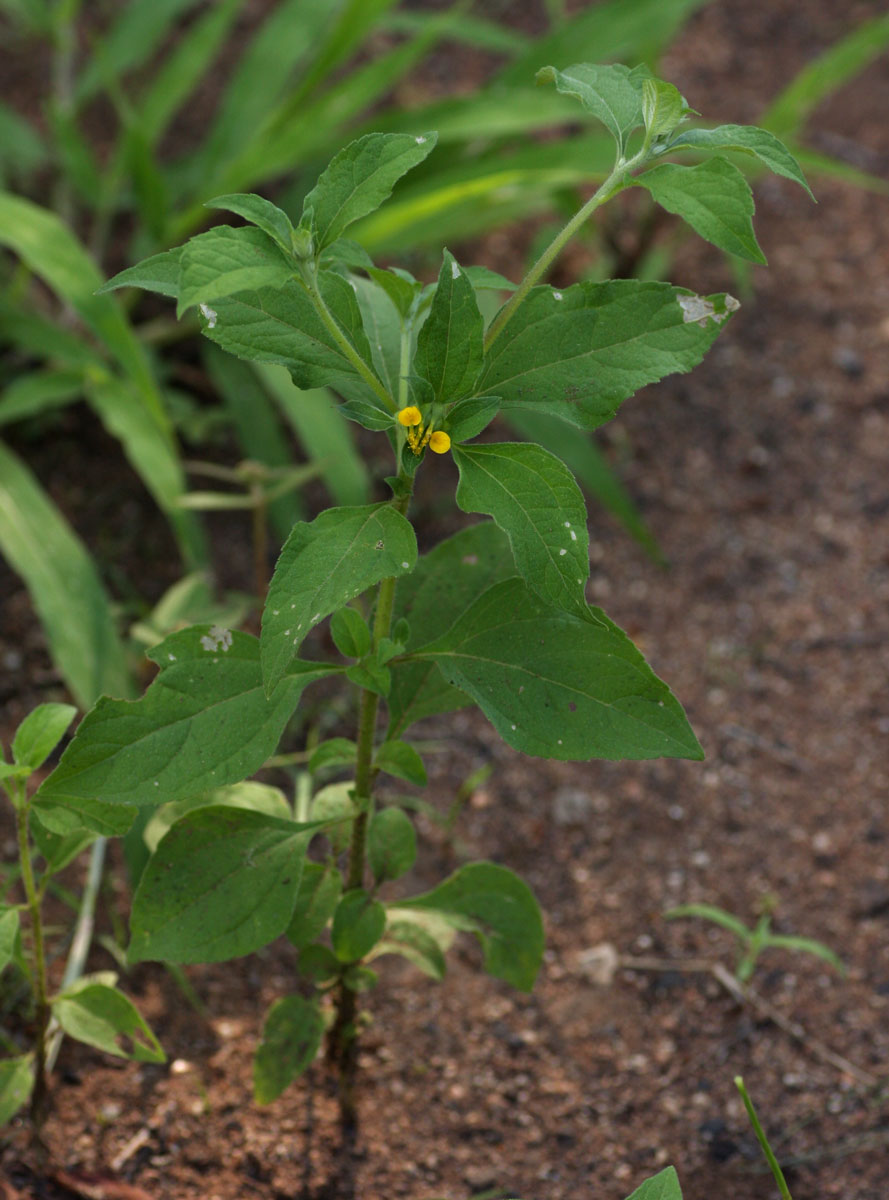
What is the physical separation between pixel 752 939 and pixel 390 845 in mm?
561

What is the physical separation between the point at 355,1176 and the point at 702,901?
636 millimetres

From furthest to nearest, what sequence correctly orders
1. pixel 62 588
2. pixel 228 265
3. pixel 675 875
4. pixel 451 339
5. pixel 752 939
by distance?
pixel 62 588, pixel 675 875, pixel 752 939, pixel 451 339, pixel 228 265

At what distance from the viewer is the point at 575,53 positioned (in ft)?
8.15

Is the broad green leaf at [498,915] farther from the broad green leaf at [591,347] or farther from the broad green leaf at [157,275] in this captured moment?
the broad green leaf at [157,275]

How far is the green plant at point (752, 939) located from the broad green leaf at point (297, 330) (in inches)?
37.4

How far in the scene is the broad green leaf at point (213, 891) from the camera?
1.20 metres

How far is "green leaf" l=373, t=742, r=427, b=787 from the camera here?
1.19m

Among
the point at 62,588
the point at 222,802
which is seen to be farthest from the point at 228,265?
the point at 62,588

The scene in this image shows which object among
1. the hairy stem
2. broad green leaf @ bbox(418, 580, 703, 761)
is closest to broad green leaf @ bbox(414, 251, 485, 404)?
the hairy stem

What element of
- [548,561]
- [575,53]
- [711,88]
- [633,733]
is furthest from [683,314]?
[711,88]

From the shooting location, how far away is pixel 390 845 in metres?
1.35

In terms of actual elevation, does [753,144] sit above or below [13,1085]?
above

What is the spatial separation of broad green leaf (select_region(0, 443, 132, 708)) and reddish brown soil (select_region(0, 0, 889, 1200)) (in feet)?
0.51

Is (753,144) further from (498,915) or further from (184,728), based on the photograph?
(498,915)
